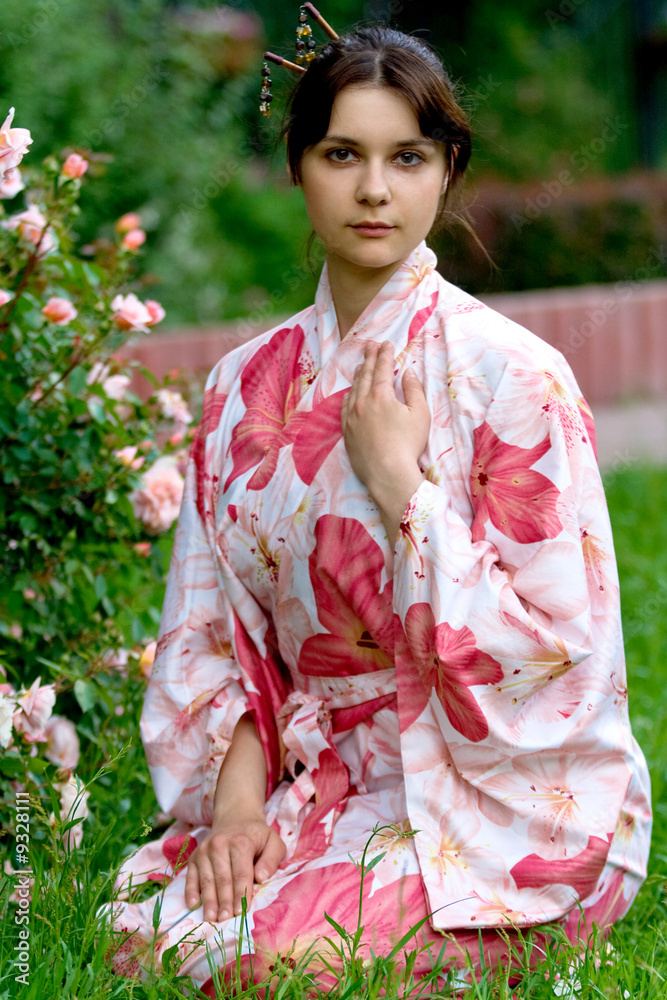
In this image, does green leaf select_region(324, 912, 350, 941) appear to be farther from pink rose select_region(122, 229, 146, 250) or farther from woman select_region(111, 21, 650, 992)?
pink rose select_region(122, 229, 146, 250)

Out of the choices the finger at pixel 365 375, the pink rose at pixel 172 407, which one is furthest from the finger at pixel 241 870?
the pink rose at pixel 172 407

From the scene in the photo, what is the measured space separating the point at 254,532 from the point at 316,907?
2.03 ft

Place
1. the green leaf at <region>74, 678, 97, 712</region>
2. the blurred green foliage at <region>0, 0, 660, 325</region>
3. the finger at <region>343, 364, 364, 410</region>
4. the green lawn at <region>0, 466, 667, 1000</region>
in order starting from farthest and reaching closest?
1. the blurred green foliage at <region>0, 0, 660, 325</region>
2. the green leaf at <region>74, 678, 97, 712</region>
3. the finger at <region>343, 364, 364, 410</region>
4. the green lawn at <region>0, 466, 667, 1000</region>

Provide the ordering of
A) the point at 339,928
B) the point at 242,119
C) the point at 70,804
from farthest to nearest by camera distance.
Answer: the point at 242,119 < the point at 70,804 < the point at 339,928

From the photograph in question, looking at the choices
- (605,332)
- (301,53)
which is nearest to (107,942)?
(301,53)

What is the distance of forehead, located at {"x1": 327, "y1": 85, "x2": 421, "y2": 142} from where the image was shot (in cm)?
192

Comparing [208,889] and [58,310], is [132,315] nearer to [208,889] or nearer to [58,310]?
[58,310]

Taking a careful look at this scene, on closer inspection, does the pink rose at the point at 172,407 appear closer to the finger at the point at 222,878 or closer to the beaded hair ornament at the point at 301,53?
the beaded hair ornament at the point at 301,53

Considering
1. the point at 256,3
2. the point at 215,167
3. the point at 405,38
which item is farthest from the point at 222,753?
A: the point at 256,3

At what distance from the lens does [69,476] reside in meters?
2.43

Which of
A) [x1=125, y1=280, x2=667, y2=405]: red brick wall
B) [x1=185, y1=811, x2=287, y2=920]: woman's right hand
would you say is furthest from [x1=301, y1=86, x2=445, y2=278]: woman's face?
[x1=125, y1=280, x2=667, y2=405]: red brick wall

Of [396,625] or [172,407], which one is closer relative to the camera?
[396,625]

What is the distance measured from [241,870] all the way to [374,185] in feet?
3.61

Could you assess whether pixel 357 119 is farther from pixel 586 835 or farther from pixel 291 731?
pixel 586 835
